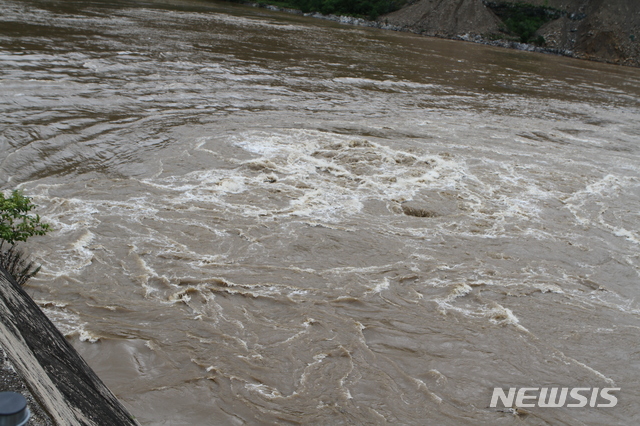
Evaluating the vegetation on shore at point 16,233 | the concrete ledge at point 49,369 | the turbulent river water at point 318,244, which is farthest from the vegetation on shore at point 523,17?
the concrete ledge at point 49,369

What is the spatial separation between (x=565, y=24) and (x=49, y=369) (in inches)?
1947

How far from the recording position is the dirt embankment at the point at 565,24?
38969 mm

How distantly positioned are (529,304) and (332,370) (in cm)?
317

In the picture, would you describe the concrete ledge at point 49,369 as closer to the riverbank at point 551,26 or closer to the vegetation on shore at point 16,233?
the vegetation on shore at point 16,233

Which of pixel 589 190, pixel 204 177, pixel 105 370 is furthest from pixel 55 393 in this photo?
pixel 589 190

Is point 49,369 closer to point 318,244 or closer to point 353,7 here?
point 318,244

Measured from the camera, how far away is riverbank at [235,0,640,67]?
1535 inches

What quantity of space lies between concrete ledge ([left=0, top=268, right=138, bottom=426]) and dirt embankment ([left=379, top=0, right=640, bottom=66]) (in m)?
43.9

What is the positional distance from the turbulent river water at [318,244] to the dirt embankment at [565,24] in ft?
85.0

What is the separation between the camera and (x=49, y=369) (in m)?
2.86

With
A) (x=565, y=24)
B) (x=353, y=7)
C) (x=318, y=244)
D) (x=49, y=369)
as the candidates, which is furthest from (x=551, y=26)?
(x=49, y=369)

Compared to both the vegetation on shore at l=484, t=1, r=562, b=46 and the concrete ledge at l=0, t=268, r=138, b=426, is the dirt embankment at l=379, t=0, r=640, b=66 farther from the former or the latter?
the concrete ledge at l=0, t=268, r=138, b=426

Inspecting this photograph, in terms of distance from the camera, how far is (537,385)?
5.48m

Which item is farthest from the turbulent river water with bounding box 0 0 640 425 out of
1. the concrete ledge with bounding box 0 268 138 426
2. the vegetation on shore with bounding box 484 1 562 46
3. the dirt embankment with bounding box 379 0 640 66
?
the vegetation on shore with bounding box 484 1 562 46
